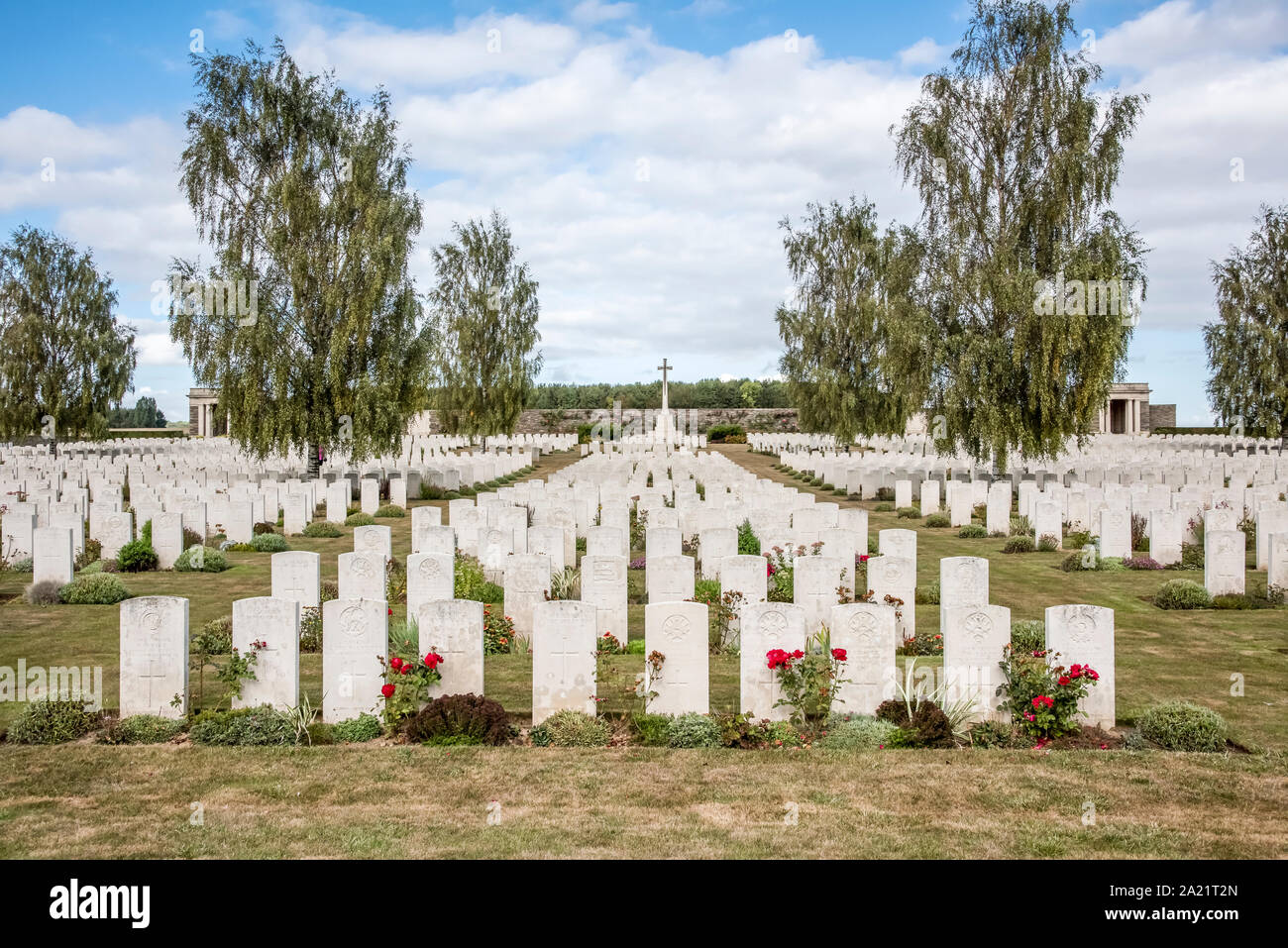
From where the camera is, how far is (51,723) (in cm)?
742

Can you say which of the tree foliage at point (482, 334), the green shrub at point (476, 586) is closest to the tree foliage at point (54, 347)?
the tree foliage at point (482, 334)

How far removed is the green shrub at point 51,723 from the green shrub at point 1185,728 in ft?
28.3

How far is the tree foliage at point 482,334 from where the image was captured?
4341 centimetres

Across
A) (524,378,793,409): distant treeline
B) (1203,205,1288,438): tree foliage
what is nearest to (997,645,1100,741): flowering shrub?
(1203,205,1288,438): tree foliage

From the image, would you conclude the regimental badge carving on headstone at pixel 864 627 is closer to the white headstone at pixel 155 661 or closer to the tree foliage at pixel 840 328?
the white headstone at pixel 155 661

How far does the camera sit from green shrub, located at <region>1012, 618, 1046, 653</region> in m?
9.44

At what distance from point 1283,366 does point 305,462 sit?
43.0 metres

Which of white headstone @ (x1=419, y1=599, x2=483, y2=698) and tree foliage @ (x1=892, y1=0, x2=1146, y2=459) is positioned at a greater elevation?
tree foliage @ (x1=892, y1=0, x2=1146, y2=459)

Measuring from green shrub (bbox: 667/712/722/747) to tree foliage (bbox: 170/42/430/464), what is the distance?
70.2 feet

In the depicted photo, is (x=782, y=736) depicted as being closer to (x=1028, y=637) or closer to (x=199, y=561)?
(x=1028, y=637)

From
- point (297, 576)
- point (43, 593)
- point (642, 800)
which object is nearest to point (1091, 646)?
point (642, 800)

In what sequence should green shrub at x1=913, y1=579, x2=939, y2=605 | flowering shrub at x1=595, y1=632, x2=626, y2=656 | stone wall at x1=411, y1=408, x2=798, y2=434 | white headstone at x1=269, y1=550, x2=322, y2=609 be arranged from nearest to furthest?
flowering shrub at x1=595, y1=632, x2=626, y2=656
white headstone at x1=269, y1=550, x2=322, y2=609
green shrub at x1=913, y1=579, x2=939, y2=605
stone wall at x1=411, y1=408, x2=798, y2=434

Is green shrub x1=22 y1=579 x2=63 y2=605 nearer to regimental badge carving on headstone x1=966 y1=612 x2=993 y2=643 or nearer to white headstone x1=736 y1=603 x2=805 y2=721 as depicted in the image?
white headstone x1=736 y1=603 x2=805 y2=721
